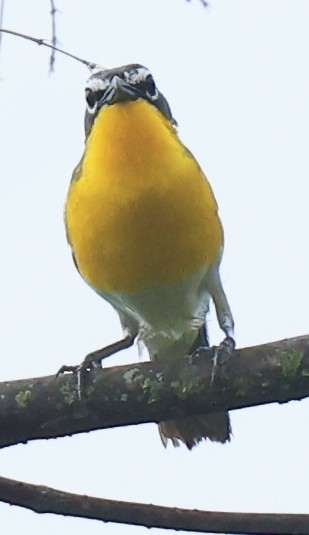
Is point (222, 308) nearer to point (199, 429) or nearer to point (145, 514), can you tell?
point (199, 429)

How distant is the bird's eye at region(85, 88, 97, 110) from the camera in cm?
353

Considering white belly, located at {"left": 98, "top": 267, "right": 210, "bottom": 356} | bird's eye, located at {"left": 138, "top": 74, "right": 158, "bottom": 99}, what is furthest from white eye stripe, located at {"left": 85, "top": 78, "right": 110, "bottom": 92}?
white belly, located at {"left": 98, "top": 267, "right": 210, "bottom": 356}

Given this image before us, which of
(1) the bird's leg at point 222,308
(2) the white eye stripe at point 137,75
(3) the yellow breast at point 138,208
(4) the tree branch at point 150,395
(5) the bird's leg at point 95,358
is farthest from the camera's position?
(1) the bird's leg at point 222,308

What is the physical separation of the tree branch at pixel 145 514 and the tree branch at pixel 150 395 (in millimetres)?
292

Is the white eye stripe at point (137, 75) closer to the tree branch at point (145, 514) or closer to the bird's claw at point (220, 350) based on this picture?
the bird's claw at point (220, 350)

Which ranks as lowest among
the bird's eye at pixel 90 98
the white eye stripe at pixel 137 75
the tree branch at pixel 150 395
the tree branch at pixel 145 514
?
the tree branch at pixel 145 514

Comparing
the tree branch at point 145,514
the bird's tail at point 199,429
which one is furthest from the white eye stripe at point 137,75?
the tree branch at point 145,514

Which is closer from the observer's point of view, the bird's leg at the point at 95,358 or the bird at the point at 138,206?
the bird's leg at the point at 95,358

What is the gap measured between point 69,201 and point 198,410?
1053mm

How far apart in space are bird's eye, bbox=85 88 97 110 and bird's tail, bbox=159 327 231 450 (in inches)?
44.6

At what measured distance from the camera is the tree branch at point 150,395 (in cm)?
279

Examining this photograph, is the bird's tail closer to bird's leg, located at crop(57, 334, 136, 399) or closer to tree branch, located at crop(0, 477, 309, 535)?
bird's leg, located at crop(57, 334, 136, 399)

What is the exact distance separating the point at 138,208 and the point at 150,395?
2.30 ft

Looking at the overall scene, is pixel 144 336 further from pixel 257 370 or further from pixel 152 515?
pixel 152 515
